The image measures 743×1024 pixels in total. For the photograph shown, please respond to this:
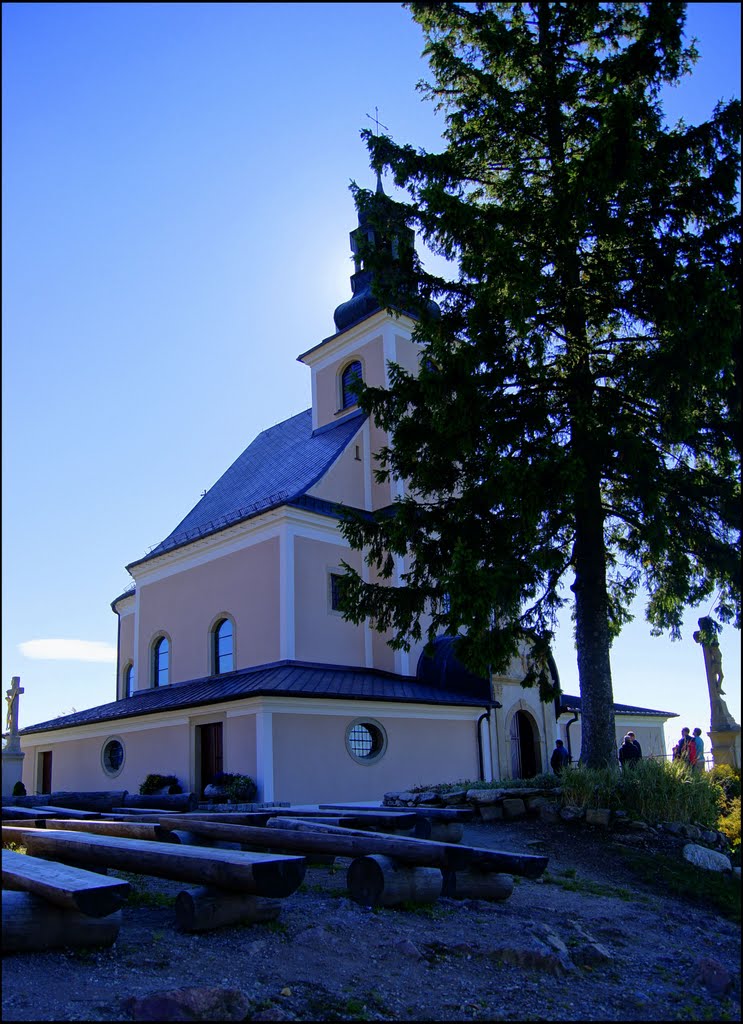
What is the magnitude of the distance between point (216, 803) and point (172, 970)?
42.5ft

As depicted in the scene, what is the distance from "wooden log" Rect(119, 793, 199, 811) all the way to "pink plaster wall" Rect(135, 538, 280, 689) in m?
6.59

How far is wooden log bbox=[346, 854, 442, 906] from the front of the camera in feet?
23.8

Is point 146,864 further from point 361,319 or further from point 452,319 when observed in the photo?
point 361,319

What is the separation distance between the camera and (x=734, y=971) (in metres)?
4.13

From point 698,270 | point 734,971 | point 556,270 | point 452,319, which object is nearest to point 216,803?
point 452,319

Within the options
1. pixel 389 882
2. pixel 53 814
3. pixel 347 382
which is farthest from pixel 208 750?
pixel 389 882

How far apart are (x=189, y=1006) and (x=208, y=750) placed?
16.5 m

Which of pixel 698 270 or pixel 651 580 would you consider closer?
pixel 698 270

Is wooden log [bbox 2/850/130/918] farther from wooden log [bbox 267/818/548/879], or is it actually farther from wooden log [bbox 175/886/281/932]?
wooden log [bbox 267/818/548/879]

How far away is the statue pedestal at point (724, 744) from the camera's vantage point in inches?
553

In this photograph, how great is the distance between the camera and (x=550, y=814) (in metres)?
11.5

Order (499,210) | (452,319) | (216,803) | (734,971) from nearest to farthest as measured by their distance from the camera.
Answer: (734,971) < (499,210) < (452,319) < (216,803)

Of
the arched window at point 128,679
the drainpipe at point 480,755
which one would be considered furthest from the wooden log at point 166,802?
the arched window at point 128,679

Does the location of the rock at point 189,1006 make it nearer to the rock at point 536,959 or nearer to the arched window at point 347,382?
the rock at point 536,959
